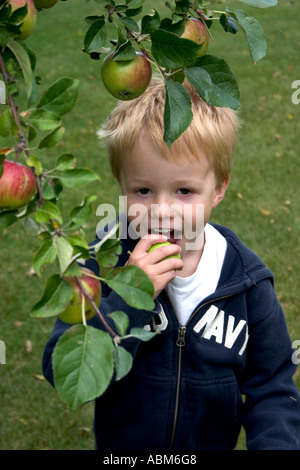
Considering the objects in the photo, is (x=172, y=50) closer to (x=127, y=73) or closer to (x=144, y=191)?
(x=127, y=73)

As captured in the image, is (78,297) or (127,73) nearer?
(78,297)

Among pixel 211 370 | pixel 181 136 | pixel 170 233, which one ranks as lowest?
pixel 211 370

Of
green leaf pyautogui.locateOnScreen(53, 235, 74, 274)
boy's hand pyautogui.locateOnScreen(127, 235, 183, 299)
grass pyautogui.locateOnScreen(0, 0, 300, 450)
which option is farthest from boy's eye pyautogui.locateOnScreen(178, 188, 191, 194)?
green leaf pyautogui.locateOnScreen(53, 235, 74, 274)

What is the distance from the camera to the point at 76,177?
798 mm

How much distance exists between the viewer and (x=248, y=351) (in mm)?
1904

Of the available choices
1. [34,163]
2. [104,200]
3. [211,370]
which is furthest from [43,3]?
[104,200]

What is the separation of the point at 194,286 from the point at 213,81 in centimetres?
100

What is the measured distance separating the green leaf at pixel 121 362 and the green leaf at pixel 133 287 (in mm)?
64

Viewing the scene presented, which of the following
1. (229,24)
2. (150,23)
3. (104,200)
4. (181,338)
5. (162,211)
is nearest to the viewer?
(150,23)

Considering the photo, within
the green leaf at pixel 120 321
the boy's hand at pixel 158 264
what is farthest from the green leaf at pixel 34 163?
the boy's hand at pixel 158 264

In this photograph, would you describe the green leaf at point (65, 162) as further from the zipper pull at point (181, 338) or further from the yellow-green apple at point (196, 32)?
the zipper pull at point (181, 338)

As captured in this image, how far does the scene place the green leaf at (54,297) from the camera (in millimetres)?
747
